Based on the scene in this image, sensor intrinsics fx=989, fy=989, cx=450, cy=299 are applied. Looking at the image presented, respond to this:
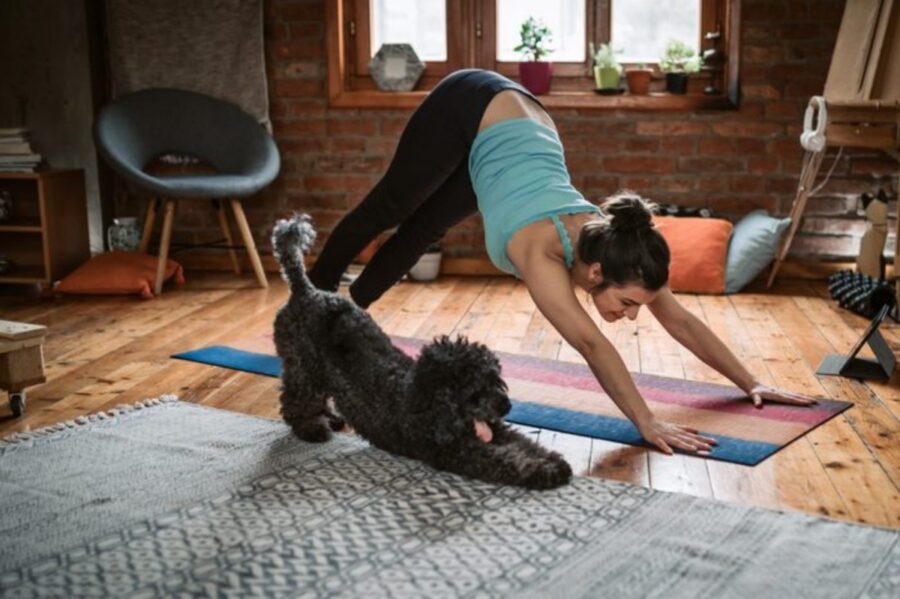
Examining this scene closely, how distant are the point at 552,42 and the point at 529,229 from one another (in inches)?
106

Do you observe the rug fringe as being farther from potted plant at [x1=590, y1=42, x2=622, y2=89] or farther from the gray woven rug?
potted plant at [x1=590, y1=42, x2=622, y2=89]

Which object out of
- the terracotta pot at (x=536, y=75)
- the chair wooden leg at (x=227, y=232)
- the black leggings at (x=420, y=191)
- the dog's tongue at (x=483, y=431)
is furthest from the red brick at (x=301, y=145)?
the dog's tongue at (x=483, y=431)

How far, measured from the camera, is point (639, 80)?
4.58 meters

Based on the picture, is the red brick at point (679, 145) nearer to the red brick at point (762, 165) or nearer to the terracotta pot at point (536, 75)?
the red brick at point (762, 165)

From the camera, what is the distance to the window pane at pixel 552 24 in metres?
4.73

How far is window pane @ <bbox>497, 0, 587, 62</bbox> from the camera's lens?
4734mm

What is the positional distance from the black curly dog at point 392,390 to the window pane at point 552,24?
2825mm

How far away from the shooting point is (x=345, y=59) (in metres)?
4.88

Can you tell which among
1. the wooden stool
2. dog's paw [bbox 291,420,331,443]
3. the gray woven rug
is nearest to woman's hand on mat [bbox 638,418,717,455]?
the gray woven rug

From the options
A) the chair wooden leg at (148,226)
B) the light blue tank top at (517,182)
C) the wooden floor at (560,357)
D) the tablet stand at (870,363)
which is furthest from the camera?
the chair wooden leg at (148,226)

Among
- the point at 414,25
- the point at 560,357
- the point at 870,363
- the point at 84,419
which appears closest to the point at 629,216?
the point at 560,357

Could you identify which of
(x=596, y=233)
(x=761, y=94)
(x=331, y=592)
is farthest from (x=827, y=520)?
(x=761, y=94)

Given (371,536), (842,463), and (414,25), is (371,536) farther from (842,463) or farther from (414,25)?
(414,25)

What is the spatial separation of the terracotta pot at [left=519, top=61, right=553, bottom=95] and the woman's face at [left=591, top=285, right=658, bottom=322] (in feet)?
8.50
